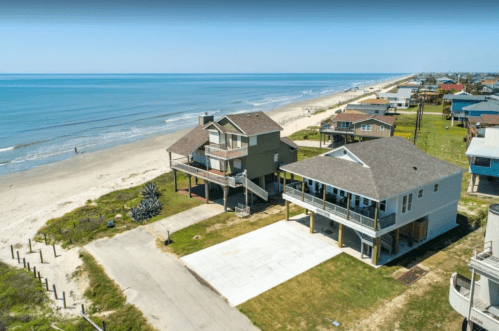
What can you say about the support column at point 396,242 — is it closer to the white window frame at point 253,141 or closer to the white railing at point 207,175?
the white railing at point 207,175

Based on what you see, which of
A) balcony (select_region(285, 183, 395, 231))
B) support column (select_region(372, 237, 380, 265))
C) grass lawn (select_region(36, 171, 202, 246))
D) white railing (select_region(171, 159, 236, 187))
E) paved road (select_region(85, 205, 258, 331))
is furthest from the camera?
white railing (select_region(171, 159, 236, 187))

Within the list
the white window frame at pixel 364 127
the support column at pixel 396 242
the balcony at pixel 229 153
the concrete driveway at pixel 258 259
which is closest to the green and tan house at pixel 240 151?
the balcony at pixel 229 153

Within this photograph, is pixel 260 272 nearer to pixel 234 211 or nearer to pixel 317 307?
pixel 317 307

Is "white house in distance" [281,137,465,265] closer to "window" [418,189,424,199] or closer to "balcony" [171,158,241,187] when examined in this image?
"window" [418,189,424,199]

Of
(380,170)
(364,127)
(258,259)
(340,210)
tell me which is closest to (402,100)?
(364,127)

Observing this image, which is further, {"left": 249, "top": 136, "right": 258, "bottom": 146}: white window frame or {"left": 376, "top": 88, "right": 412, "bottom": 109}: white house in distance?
{"left": 376, "top": 88, "right": 412, "bottom": 109}: white house in distance

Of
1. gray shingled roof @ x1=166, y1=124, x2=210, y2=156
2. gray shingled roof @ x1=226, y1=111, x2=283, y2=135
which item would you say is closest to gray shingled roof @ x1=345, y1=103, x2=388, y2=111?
gray shingled roof @ x1=226, y1=111, x2=283, y2=135

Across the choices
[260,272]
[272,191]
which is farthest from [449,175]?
[272,191]
